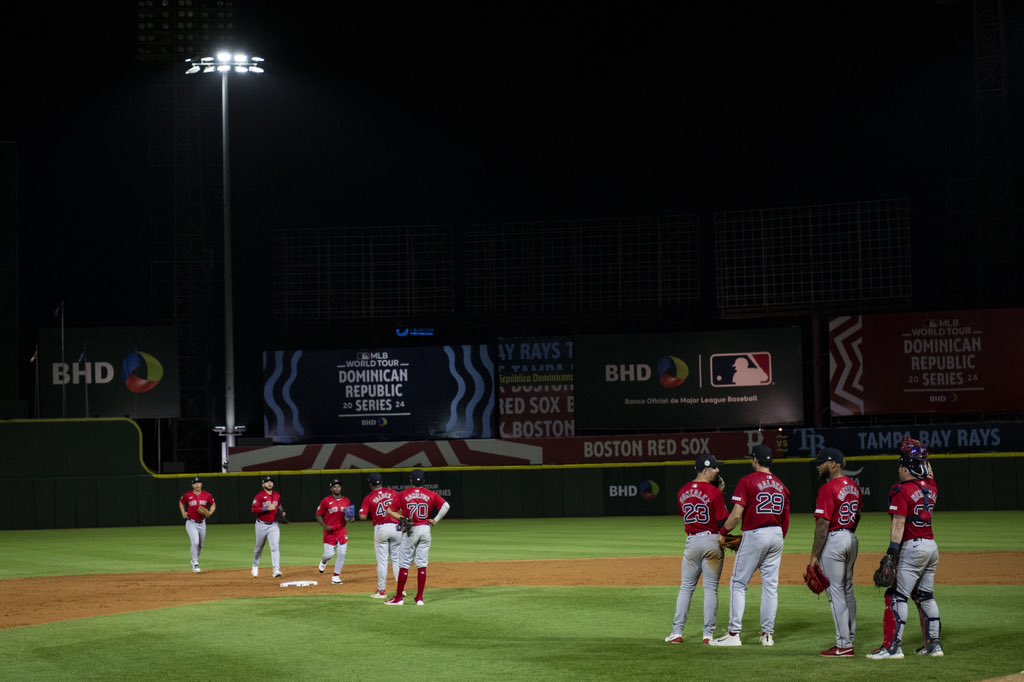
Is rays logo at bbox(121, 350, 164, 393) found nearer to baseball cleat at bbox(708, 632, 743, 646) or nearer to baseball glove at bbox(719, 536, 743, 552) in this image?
Answer: baseball glove at bbox(719, 536, 743, 552)

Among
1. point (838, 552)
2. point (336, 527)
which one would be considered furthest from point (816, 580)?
point (336, 527)

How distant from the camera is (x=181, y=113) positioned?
42.2 m

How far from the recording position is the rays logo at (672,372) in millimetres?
40031

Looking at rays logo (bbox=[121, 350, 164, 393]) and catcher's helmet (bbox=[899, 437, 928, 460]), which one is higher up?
rays logo (bbox=[121, 350, 164, 393])

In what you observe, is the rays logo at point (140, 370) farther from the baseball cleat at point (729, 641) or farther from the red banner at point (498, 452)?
the baseball cleat at point (729, 641)

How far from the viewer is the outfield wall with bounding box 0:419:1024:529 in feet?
115

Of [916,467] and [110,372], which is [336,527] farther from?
[110,372]

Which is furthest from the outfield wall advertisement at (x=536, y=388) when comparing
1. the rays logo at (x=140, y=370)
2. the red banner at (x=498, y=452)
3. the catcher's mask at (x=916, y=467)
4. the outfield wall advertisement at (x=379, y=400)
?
the catcher's mask at (x=916, y=467)

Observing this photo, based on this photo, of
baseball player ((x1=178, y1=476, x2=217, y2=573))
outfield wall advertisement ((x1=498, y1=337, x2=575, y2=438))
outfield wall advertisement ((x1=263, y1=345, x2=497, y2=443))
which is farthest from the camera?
outfield wall advertisement ((x1=263, y1=345, x2=497, y2=443))

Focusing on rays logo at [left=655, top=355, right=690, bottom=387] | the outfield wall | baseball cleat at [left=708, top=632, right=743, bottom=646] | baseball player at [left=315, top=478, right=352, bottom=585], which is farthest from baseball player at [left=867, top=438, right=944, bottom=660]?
rays logo at [left=655, top=355, right=690, bottom=387]

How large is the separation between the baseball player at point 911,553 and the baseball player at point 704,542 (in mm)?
1654

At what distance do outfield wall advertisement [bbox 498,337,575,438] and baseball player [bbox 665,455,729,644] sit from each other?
91.6 feet

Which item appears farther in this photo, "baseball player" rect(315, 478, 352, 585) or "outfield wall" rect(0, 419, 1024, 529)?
"outfield wall" rect(0, 419, 1024, 529)

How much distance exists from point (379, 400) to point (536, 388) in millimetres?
5255
